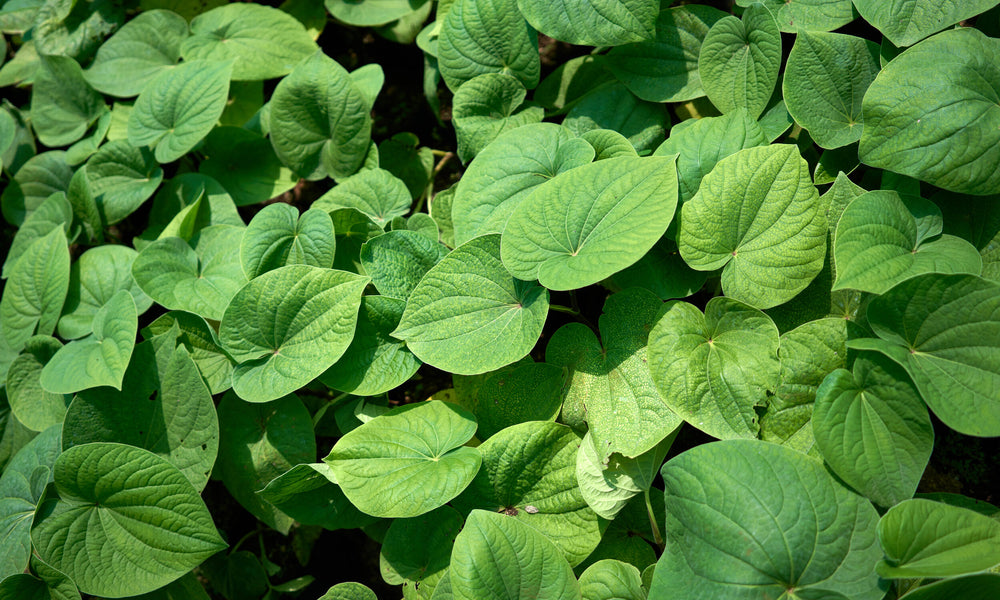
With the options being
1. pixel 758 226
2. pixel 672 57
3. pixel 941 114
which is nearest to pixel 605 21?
pixel 672 57

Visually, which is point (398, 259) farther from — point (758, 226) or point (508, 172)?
point (758, 226)

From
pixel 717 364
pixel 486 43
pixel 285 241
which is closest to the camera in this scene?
pixel 717 364

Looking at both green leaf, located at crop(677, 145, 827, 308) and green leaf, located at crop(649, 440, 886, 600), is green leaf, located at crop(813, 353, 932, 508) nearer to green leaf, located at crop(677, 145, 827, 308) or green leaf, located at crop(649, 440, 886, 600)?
green leaf, located at crop(649, 440, 886, 600)

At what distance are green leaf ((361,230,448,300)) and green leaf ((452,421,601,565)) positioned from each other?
48 cm

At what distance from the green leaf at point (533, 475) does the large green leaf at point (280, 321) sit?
0.53 m

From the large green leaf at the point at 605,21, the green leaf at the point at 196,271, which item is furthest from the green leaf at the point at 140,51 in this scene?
the large green leaf at the point at 605,21

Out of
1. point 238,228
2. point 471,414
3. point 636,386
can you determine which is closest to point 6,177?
point 238,228

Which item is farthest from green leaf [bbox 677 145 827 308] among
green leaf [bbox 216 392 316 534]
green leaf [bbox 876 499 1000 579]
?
green leaf [bbox 216 392 316 534]

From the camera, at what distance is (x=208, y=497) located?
2.11 m

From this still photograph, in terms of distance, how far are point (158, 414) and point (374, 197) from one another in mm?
886

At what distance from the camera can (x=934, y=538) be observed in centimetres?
111

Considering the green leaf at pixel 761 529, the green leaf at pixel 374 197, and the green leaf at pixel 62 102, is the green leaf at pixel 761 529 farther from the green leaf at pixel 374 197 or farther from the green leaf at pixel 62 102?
the green leaf at pixel 62 102

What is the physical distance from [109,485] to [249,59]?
1.57m

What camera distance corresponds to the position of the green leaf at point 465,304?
4.89ft
